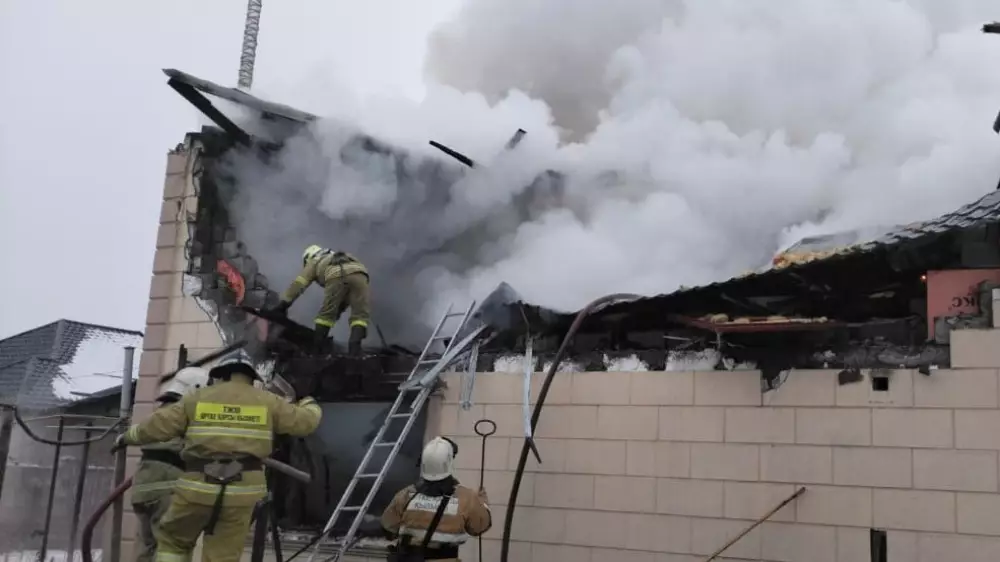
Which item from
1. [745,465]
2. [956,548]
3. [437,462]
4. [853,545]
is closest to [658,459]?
[745,465]

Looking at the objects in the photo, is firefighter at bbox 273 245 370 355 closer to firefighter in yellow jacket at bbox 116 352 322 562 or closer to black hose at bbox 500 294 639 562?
black hose at bbox 500 294 639 562

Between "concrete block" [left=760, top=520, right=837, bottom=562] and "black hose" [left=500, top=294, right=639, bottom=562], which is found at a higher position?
"black hose" [left=500, top=294, right=639, bottom=562]

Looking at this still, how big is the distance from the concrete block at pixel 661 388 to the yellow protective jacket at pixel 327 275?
257cm

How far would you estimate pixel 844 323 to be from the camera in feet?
17.5

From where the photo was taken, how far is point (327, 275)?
7223 millimetres

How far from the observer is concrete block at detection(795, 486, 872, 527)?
5.09 m

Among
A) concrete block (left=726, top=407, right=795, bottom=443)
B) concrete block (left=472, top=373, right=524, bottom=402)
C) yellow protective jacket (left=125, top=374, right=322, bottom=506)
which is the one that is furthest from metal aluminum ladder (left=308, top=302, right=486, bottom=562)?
concrete block (left=726, top=407, right=795, bottom=443)

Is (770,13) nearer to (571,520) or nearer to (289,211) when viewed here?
(289,211)

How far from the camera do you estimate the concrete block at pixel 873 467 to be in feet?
16.5

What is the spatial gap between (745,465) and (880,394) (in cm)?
88

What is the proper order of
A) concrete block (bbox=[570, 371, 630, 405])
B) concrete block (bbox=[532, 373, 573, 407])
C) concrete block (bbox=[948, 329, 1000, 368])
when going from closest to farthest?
concrete block (bbox=[948, 329, 1000, 368]) → concrete block (bbox=[570, 371, 630, 405]) → concrete block (bbox=[532, 373, 573, 407])

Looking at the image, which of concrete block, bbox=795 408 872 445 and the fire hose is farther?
concrete block, bbox=795 408 872 445

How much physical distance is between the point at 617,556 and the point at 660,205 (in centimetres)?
295

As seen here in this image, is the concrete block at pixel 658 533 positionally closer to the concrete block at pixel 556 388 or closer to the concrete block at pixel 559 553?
the concrete block at pixel 559 553
